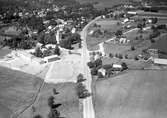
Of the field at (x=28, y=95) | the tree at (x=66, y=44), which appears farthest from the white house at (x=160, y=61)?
the tree at (x=66, y=44)

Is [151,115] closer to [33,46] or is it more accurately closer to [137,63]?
[137,63]

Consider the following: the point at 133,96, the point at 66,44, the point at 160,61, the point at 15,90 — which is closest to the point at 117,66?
the point at 160,61

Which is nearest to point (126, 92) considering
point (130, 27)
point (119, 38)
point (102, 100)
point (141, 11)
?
point (102, 100)

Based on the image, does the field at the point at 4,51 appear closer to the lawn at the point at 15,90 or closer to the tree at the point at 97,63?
the lawn at the point at 15,90

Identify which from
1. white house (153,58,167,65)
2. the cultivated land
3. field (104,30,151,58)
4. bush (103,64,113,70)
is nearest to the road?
the cultivated land

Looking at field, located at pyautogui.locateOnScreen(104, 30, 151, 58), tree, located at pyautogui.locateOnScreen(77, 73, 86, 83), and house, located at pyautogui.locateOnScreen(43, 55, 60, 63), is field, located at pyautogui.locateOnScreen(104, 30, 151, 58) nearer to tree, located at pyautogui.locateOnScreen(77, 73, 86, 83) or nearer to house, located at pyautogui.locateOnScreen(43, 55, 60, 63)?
house, located at pyautogui.locateOnScreen(43, 55, 60, 63)

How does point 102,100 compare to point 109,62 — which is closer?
point 102,100
